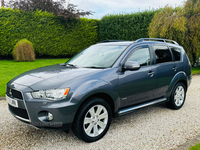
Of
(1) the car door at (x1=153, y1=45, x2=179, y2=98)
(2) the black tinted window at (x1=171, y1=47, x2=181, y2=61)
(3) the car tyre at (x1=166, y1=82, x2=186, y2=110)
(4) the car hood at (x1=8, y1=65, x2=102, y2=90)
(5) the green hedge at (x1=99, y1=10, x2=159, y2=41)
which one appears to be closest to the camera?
(4) the car hood at (x1=8, y1=65, x2=102, y2=90)

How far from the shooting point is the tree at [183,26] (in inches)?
434

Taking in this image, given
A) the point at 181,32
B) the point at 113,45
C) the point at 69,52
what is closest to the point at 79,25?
the point at 69,52

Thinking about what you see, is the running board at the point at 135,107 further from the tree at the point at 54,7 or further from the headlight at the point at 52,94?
the tree at the point at 54,7

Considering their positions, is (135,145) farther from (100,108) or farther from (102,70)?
(102,70)

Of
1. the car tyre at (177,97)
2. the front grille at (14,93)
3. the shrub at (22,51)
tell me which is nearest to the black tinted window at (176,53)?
the car tyre at (177,97)

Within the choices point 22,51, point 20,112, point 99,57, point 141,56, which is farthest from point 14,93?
point 22,51

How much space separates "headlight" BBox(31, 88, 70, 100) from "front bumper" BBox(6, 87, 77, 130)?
61 millimetres

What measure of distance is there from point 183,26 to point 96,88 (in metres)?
9.45

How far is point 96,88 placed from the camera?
3.19m

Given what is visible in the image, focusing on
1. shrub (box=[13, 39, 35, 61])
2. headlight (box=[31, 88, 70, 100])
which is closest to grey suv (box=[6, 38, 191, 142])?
headlight (box=[31, 88, 70, 100])

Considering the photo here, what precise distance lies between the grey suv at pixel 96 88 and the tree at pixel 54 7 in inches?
515

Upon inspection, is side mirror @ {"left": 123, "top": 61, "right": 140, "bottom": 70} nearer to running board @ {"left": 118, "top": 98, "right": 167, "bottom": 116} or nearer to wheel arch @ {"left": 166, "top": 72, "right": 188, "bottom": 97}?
running board @ {"left": 118, "top": 98, "right": 167, "bottom": 116}

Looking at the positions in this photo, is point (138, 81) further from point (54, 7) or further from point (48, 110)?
point (54, 7)

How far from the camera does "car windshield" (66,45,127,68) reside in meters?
3.83
